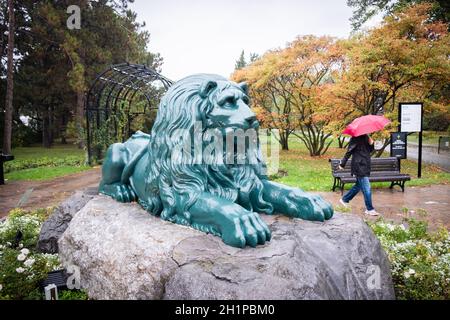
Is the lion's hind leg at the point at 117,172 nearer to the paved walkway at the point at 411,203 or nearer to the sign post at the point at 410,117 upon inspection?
the paved walkway at the point at 411,203

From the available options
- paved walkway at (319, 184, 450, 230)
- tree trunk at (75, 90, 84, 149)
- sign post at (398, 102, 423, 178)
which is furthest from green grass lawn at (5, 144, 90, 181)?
sign post at (398, 102, 423, 178)

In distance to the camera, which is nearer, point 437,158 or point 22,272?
point 22,272

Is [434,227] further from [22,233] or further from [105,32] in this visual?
[105,32]

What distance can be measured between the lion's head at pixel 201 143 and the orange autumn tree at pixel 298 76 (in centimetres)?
1237

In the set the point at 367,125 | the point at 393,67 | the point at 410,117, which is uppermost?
the point at 393,67

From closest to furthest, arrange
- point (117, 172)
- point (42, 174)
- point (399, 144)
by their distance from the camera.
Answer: point (117, 172) → point (399, 144) → point (42, 174)

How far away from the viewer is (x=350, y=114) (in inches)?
583

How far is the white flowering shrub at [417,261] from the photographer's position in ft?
10.7

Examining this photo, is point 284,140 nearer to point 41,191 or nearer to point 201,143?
point 41,191

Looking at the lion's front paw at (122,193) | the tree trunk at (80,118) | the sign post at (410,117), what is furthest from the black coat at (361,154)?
the tree trunk at (80,118)

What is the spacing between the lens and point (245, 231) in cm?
240

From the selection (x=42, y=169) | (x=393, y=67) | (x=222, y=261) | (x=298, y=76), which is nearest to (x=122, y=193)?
(x=222, y=261)

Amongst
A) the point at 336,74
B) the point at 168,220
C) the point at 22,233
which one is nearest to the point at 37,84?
the point at 336,74

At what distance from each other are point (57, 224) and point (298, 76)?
1475 centimetres
